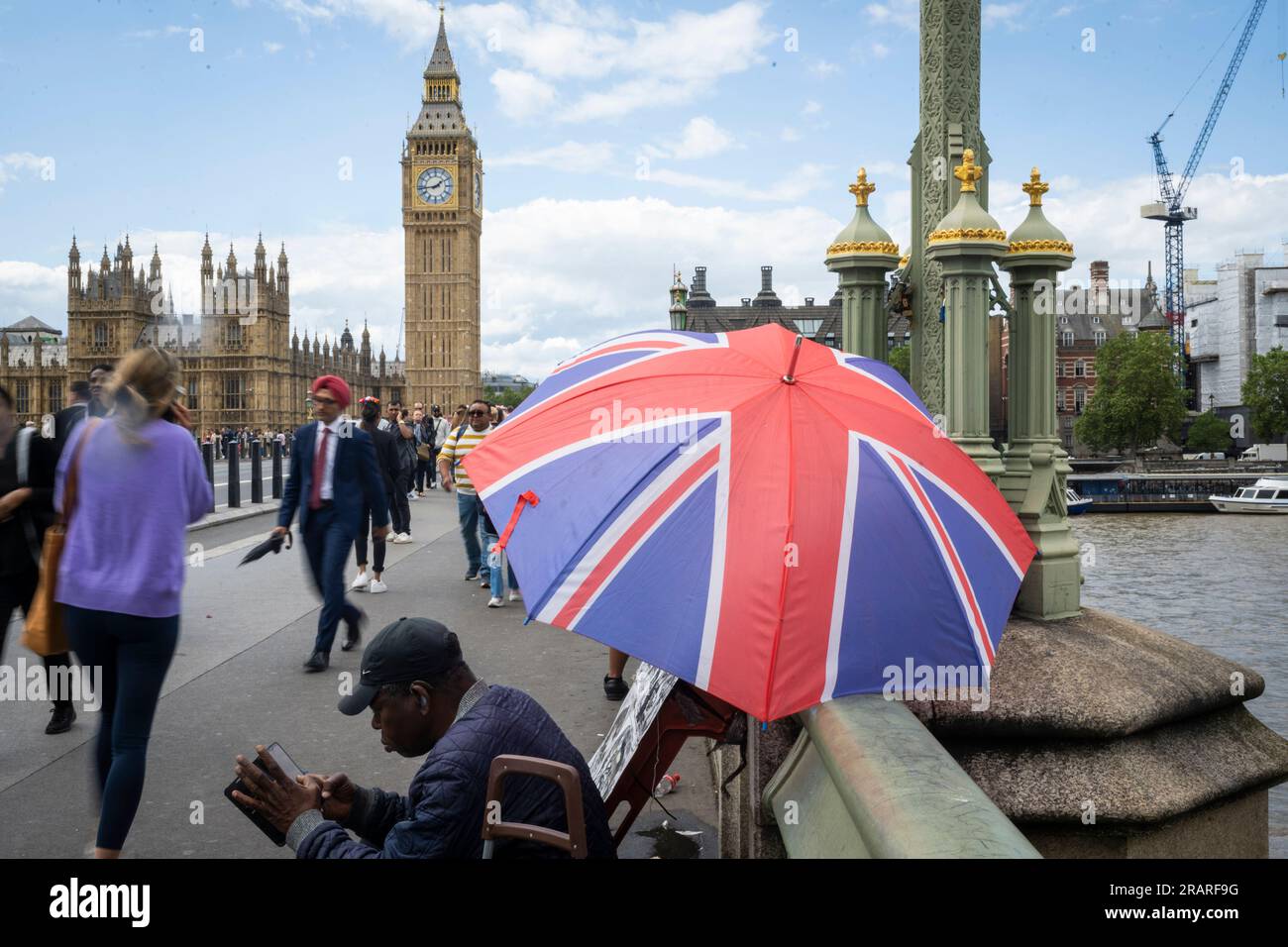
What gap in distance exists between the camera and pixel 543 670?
7395 millimetres

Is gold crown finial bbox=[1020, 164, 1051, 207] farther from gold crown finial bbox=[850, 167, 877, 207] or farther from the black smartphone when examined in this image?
the black smartphone

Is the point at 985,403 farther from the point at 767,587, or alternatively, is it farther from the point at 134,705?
the point at 134,705

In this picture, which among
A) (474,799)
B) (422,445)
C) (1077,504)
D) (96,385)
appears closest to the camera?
(474,799)

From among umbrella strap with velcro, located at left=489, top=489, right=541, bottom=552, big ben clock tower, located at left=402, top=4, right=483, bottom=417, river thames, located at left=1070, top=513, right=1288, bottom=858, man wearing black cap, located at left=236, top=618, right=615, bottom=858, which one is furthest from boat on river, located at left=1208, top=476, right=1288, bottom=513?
big ben clock tower, located at left=402, top=4, right=483, bottom=417

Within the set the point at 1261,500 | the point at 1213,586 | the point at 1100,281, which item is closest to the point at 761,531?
the point at 1213,586

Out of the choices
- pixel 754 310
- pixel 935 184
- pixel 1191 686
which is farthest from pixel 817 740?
pixel 754 310

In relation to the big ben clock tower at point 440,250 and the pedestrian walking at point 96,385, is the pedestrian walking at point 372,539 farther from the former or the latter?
the big ben clock tower at point 440,250

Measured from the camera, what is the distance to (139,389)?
3891 mm

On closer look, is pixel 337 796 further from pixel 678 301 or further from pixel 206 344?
pixel 206 344

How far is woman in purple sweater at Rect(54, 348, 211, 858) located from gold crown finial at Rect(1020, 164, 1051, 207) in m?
5.11

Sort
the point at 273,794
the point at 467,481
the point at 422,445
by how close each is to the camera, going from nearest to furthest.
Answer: the point at 273,794 → the point at 467,481 → the point at 422,445

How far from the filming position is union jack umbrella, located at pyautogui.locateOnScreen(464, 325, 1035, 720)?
248 centimetres

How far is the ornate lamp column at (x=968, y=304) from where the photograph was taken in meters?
5.99

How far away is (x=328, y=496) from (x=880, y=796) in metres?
5.72
